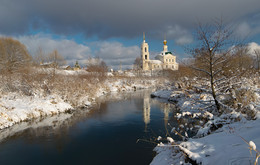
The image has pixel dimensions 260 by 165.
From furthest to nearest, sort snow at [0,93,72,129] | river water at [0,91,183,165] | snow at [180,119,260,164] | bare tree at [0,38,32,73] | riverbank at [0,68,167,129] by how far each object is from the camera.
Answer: bare tree at [0,38,32,73], riverbank at [0,68,167,129], snow at [0,93,72,129], river water at [0,91,183,165], snow at [180,119,260,164]

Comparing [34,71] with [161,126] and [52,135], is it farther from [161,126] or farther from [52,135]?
[161,126]

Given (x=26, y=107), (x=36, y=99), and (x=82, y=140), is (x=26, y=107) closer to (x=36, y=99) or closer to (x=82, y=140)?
(x=36, y=99)

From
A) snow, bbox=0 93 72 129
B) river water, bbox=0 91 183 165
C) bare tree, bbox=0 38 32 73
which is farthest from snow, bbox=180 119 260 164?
bare tree, bbox=0 38 32 73

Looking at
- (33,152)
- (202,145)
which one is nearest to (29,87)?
(33,152)

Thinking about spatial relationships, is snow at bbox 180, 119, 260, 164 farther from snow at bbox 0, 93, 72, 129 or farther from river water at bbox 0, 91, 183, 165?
snow at bbox 0, 93, 72, 129

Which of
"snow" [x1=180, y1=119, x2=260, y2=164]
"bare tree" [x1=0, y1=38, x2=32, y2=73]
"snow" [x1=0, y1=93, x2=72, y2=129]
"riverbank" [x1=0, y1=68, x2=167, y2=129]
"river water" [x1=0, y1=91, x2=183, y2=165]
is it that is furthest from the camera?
"bare tree" [x1=0, y1=38, x2=32, y2=73]

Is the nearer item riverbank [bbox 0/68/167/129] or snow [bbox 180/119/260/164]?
snow [bbox 180/119/260/164]

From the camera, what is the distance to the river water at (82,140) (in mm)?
7559

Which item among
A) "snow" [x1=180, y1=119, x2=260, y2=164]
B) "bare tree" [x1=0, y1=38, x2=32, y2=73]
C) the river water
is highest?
"bare tree" [x1=0, y1=38, x2=32, y2=73]

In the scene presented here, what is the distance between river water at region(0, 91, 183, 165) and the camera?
24.8 feet

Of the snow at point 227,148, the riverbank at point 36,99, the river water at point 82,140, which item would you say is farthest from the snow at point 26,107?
the snow at point 227,148

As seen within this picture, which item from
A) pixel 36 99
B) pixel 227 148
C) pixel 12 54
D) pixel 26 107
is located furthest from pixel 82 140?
pixel 12 54

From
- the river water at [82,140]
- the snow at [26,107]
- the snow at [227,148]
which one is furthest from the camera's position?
the snow at [26,107]

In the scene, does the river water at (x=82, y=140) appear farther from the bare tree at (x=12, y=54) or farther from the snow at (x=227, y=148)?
the bare tree at (x=12, y=54)
